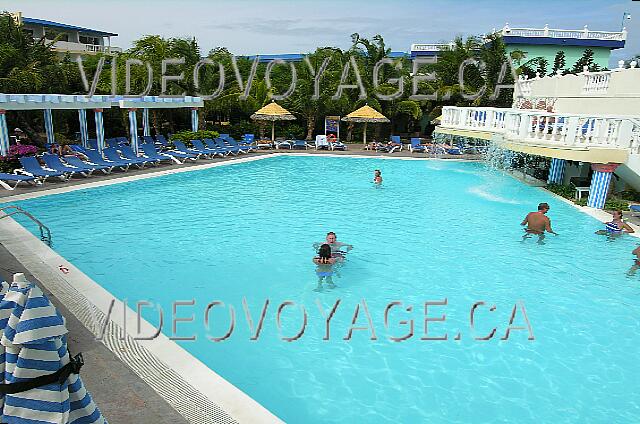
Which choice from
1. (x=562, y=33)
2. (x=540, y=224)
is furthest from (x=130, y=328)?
(x=562, y=33)

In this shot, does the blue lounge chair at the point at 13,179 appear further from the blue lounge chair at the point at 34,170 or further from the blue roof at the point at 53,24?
the blue roof at the point at 53,24

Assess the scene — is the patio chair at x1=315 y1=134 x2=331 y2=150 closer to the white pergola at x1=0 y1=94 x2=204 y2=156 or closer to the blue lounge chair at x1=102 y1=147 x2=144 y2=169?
the white pergola at x1=0 y1=94 x2=204 y2=156

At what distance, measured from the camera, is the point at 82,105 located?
18.8m

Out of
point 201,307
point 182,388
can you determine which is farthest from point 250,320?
point 182,388

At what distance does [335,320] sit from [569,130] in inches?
391

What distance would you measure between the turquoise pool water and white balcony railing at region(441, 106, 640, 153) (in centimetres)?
203

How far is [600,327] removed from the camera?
7582mm

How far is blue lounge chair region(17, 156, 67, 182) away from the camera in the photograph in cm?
1484

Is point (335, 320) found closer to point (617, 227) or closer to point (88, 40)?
point (617, 227)

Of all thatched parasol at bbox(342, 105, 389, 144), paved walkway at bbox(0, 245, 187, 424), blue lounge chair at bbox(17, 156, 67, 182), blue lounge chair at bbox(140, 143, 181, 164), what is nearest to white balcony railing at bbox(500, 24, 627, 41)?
thatched parasol at bbox(342, 105, 389, 144)

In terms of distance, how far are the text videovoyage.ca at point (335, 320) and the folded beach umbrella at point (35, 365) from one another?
154 inches

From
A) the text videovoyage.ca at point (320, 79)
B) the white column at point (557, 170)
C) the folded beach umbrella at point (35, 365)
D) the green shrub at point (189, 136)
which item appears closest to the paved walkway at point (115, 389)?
the folded beach umbrella at point (35, 365)

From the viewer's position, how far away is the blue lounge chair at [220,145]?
23.4 m

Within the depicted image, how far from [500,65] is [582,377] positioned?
25.8 metres
